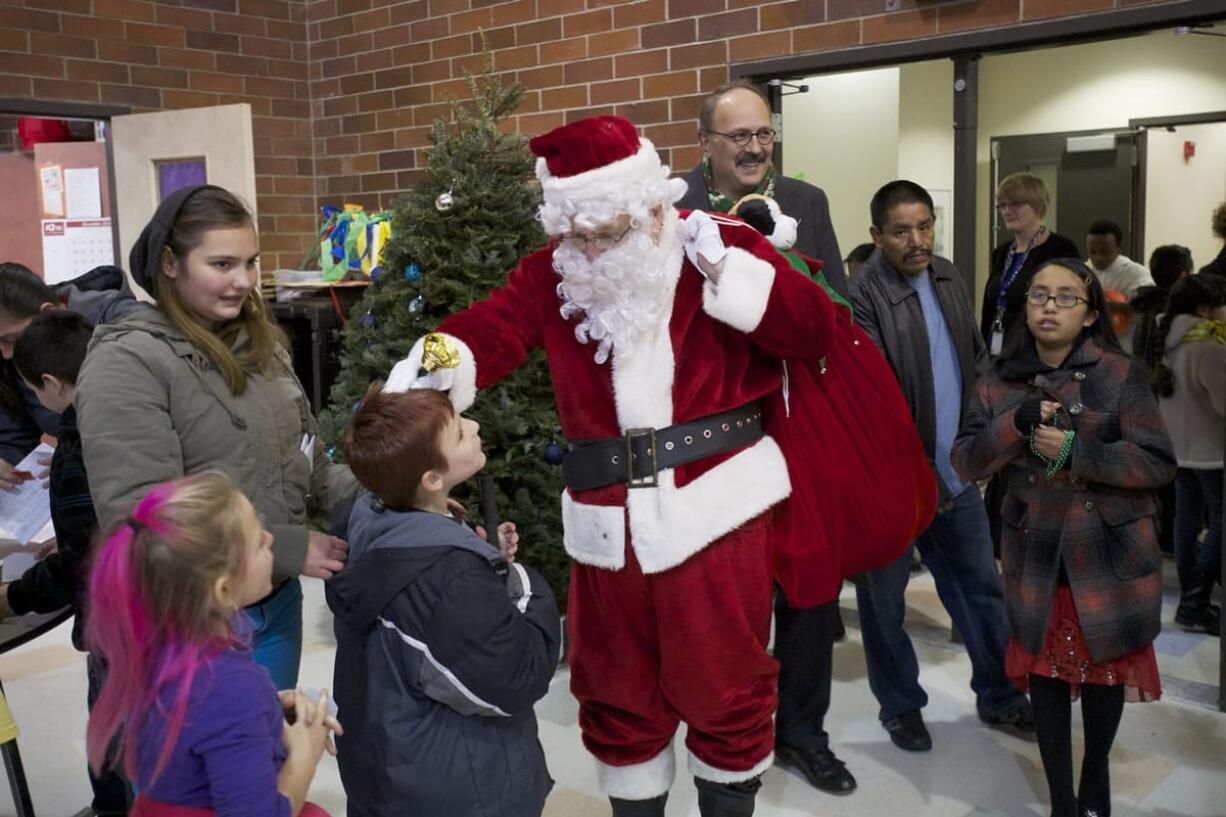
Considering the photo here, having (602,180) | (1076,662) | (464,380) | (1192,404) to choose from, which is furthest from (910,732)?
(602,180)

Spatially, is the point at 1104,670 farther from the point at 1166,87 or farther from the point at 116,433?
the point at 1166,87

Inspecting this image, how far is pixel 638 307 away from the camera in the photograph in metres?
2.05

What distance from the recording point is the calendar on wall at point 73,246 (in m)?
6.00

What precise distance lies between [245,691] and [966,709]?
99.4 inches

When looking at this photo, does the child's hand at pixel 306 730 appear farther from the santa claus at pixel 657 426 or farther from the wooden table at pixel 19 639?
the wooden table at pixel 19 639

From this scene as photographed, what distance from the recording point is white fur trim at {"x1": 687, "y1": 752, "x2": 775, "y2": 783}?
7.02 feet

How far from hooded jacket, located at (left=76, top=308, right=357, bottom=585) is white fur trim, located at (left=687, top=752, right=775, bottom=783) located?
2.74ft

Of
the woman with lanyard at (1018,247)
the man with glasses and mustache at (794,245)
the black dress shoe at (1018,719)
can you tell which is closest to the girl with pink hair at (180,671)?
the man with glasses and mustache at (794,245)

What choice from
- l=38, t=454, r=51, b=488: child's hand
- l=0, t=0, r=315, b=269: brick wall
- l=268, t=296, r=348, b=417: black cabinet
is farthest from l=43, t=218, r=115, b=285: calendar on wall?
l=38, t=454, r=51, b=488: child's hand

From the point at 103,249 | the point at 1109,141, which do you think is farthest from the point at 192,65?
the point at 1109,141

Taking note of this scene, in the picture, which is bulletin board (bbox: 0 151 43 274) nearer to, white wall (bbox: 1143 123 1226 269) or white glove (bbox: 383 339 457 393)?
white glove (bbox: 383 339 457 393)

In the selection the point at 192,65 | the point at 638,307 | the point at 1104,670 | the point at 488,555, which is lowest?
the point at 1104,670

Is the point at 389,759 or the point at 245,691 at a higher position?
the point at 245,691

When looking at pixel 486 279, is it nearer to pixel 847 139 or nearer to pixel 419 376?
pixel 419 376
